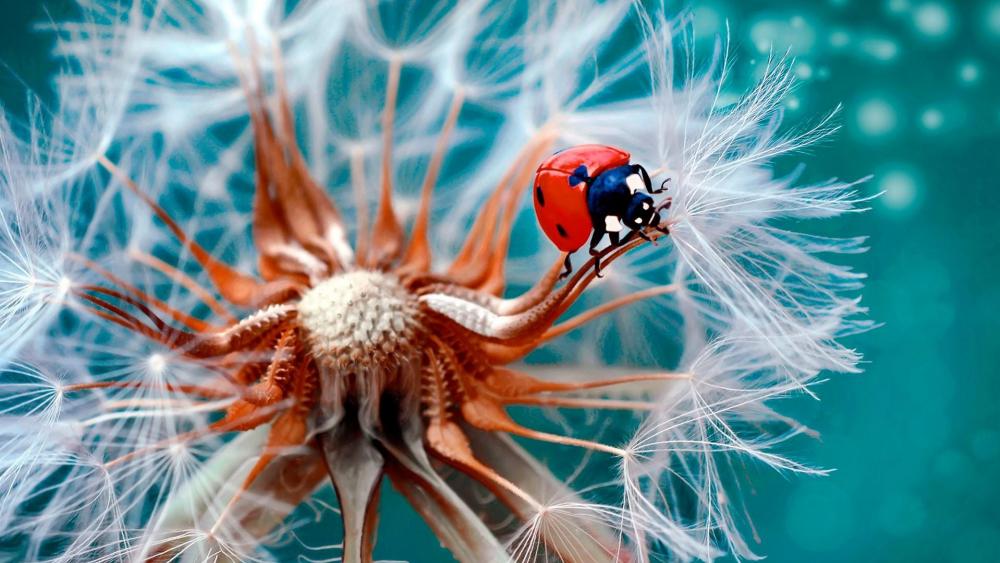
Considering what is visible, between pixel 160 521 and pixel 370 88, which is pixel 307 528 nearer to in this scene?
pixel 160 521

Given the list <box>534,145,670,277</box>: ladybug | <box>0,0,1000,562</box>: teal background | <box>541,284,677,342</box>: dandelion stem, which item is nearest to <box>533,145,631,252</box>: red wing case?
<box>534,145,670,277</box>: ladybug

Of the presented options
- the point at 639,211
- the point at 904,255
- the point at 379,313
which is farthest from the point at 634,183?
the point at 904,255

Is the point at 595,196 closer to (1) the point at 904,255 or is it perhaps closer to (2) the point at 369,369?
(2) the point at 369,369

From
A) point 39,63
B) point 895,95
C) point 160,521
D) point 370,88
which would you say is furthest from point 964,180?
point 39,63

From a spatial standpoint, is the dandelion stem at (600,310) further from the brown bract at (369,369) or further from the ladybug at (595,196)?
the ladybug at (595,196)

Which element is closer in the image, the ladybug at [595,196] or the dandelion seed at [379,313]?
the ladybug at [595,196]

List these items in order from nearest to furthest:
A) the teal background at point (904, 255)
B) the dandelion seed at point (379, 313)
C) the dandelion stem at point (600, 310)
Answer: the dandelion seed at point (379, 313), the dandelion stem at point (600, 310), the teal background at point (904, 255)

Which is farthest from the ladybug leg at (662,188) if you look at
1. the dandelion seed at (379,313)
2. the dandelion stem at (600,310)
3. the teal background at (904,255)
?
the teal background at (904,255)

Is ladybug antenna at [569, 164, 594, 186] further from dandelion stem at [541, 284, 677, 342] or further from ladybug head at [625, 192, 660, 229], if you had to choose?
dandelion stem at [541, 284, 677, 342]
